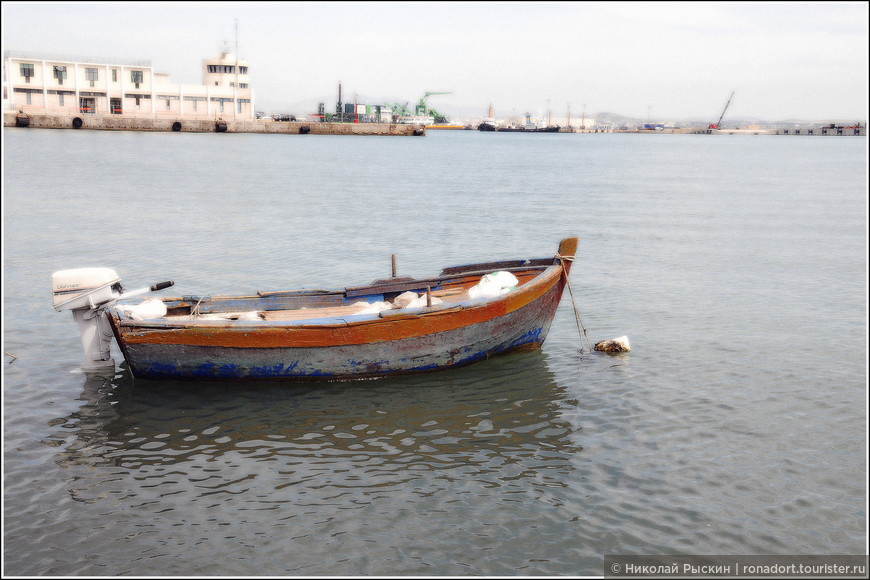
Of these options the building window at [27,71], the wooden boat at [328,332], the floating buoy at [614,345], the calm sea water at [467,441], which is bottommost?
the calm sea water at [467,441]

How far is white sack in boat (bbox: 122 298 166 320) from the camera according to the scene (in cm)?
1095

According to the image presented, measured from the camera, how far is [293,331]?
1066 centimetres

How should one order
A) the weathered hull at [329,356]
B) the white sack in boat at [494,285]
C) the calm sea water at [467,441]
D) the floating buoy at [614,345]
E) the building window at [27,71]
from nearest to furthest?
the calm sea water at [467,441], the weathered hull at [329,356], the white sack in boat at [494,285], the floating buoy at [614,345], the building window at [27,71]

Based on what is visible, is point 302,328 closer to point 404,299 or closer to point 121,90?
point 404,299

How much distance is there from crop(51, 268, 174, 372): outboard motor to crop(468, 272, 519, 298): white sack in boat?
200 inches

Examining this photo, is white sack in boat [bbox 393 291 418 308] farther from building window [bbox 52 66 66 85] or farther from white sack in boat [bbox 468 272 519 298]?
building window [bbox 52 66 66 85]

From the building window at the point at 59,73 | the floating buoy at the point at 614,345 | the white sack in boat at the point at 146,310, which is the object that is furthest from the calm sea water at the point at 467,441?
the building window at the point at 59,73

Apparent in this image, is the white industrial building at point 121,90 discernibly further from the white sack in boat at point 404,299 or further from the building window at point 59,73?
the white sack in boat at point 404,299

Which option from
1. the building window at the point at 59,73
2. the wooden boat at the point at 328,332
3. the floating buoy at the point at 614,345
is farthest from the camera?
the building window at the point at 59,73

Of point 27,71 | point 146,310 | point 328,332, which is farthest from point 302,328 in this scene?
point 27,71

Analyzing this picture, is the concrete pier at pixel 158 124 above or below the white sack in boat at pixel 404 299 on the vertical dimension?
above

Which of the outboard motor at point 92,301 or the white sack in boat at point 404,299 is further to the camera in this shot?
the white sack in boat at point 404,299

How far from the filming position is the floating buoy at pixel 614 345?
13.2 meters

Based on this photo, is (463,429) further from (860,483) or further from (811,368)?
(811,368)
